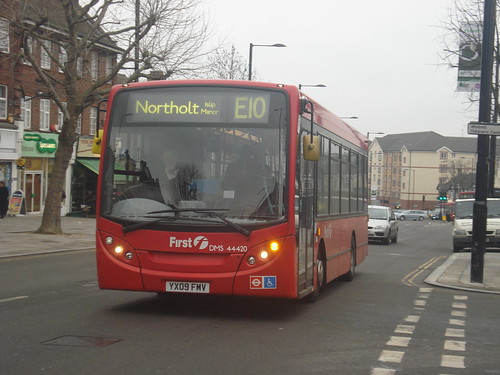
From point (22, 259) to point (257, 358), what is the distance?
11.9m

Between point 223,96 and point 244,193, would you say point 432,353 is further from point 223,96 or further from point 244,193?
point 223,96

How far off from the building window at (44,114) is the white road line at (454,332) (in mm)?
34034

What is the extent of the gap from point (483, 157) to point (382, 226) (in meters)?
16.4

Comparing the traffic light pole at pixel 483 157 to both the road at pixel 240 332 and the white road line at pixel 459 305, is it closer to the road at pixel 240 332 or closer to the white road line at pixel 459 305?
the road at pixel 240 332

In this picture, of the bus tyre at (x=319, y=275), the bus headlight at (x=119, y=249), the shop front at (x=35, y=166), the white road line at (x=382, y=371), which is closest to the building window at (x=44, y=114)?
the shop front at (x=35, y=166)

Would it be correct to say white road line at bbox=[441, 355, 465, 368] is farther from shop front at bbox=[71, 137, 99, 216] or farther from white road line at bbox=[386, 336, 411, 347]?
shop front at bbox=[71, 137, 99, 216]

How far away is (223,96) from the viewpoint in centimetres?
897

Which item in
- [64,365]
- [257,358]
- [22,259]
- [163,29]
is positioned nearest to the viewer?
[64,365]

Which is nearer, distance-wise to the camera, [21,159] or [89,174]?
[21,159]

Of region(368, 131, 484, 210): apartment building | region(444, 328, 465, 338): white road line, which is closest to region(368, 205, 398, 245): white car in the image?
region(444, 328, 465, 338): white road line

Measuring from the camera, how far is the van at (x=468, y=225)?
25938 millimetres

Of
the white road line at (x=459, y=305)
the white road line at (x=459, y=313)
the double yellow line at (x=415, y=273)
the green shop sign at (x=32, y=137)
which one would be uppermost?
the green shop sign at (x=32, y=137)

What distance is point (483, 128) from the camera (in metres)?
14.1

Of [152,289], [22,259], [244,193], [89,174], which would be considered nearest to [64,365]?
[152,289]
